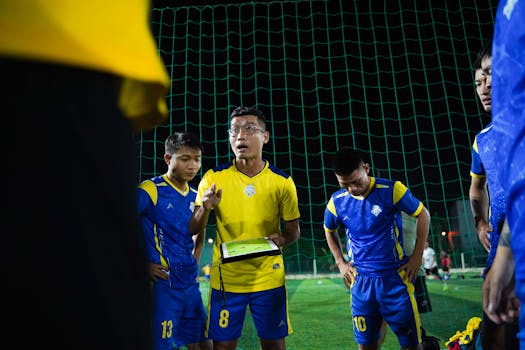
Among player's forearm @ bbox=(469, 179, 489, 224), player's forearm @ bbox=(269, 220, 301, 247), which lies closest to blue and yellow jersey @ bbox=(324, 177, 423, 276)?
player's forearm @ bbox=(469, 179, 489, 224)

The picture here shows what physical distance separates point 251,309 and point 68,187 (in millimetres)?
2539

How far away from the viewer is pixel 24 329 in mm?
462

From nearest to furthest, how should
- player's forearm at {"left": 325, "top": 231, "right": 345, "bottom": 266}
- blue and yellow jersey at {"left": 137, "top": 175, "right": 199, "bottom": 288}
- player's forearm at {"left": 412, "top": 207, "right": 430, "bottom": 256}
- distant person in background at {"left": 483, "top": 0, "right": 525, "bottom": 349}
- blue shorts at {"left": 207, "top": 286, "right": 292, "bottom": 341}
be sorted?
distant person in background at {"left": 483, "top": 0, "right": 525, "bottom": 349} < blue shorts at {"left": 207, "top": 286, "right": 292, "bottom": 341} < blue and yellow jersey at {"left": 137, "top": 175, "right": 199, "bottom": 288} < player's forearm at {"left": 412, "top": 207, "right": 430, "bottom": 256} < player's forearm at {"left": 325, "top": 231, "right": 345, "bottom": 266}

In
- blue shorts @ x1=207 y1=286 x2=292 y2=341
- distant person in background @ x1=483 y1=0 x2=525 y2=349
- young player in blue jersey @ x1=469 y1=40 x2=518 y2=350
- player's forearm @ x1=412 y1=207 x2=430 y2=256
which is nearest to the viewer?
distant person in background @ x1=483 y1=0 x2=525 y2=349

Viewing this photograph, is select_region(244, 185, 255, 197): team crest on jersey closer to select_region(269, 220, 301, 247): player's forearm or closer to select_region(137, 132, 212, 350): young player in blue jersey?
select_region(269, 220, 301, 247): player's forearm

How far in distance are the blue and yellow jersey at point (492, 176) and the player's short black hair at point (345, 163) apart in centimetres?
83

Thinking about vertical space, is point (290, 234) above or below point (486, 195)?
below

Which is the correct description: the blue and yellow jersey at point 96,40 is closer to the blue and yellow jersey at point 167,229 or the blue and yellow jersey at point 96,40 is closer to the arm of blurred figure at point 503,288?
the arm of blurred figure at point 503,288

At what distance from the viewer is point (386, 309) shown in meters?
3.32

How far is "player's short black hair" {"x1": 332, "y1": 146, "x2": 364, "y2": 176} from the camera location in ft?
11.0

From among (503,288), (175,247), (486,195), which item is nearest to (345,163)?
(486,195)

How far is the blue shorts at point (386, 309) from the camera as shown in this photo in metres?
3.26

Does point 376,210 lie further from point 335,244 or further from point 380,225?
point 335,244

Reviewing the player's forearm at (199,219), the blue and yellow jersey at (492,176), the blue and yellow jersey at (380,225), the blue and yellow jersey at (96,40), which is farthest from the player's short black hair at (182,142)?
the blue and yellow jersey at (96,40)
